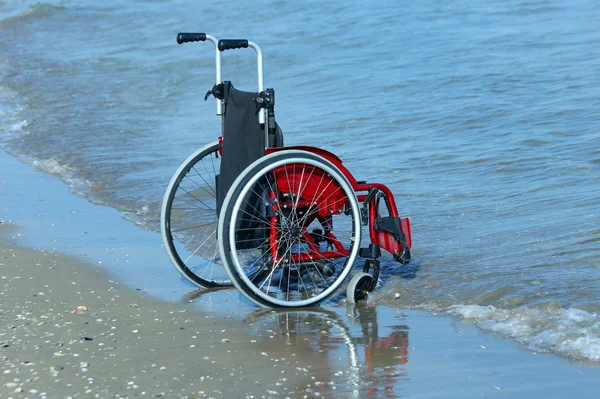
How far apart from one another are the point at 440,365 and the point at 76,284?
2.33 meters

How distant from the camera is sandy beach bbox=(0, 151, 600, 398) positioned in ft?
12.7

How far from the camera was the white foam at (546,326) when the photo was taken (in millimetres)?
4262

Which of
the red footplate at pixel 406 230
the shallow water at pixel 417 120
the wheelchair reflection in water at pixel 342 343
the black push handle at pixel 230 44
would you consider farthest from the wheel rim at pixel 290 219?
the black push handle at pixel 230 44

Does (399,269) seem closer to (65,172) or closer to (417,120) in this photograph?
(65,172)

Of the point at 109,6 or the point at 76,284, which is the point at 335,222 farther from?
the point at 109,6

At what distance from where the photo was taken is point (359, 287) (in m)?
5.15

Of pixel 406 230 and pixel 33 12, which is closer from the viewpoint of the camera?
pixel 406 230

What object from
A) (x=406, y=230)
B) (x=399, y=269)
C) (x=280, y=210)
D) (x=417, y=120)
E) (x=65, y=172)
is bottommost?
(x=65, y=172)

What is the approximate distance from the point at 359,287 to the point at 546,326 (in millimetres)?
1054

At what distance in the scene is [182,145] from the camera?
388 inches

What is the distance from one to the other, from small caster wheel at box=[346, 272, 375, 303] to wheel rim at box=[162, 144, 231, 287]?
85 centimetres

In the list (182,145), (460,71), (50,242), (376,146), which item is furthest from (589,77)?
(50,242)

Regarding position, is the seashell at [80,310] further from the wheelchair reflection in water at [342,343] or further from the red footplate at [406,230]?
the red footplate at [406,230]

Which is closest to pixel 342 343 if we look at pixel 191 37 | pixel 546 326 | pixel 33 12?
pixel 546 326
